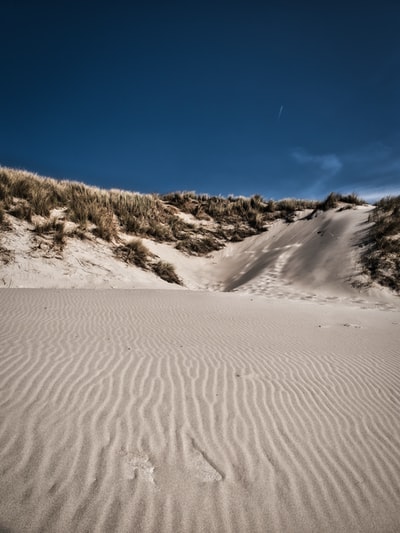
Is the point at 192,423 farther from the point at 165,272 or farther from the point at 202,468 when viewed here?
the point at 165,272

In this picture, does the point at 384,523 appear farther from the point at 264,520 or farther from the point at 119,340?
the point at 119,340

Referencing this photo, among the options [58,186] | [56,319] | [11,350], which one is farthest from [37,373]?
[58,186]

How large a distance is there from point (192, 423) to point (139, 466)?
565 millimetres

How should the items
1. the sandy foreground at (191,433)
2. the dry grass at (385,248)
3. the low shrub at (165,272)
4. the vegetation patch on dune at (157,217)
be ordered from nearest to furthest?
the sandy foreground at (191,433) < the dry grass at (385,248) < the vegetation patch on dune at (157,217) < the low shrub at (165,272)

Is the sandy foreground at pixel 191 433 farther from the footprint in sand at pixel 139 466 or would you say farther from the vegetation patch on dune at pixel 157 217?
the vegetation patch on dune at pixel 157 217

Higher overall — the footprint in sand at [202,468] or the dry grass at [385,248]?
the dry grass at [385,248]

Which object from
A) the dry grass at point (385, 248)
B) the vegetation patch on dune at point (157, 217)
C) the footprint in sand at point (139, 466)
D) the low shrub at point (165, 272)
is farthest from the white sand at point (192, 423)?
the low shrub at point (165, 272)

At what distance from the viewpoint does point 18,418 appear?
2.07m

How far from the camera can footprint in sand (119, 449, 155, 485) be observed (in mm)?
1715

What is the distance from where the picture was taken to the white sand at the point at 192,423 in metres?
1.55

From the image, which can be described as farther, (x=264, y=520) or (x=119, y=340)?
(x=119, y=340)

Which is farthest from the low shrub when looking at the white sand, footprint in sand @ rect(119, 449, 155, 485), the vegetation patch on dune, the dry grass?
footprint in sand @ rect(119, 449, 155, 485)

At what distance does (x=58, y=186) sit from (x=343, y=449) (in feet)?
50.7

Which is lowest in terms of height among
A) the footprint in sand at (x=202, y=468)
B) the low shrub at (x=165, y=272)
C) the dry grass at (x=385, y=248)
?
the footprint in sand at (x=202, y=468)
